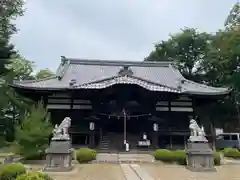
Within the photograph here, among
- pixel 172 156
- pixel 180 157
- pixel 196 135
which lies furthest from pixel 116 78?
pixel 196 135

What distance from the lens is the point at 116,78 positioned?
2303cm

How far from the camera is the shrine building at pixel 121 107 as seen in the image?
76.1 feet

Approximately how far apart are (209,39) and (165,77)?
52.1ft

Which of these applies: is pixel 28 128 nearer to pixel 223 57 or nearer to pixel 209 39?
pixel 223 57

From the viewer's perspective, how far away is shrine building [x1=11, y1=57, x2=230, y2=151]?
76.1 ft

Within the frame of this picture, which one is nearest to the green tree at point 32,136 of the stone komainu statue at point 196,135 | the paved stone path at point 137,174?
the paved stone path at point 137,174

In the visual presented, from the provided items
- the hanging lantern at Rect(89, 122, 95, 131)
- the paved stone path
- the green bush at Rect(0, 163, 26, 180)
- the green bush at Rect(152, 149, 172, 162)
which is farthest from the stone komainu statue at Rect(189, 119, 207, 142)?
the hanging lantern at Rect(89, 122, 95, 131)

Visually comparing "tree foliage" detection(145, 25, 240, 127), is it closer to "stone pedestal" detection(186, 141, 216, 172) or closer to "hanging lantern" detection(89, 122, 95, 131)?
"hanging lantern" detection(89, 122, 95, 131)

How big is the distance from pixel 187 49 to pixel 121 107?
22.9 meters

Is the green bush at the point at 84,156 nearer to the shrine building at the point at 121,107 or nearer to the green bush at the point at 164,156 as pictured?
the green bush at the point at 164,156

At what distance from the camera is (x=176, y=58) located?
43281mm

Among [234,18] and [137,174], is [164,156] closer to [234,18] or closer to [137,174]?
[137,174]

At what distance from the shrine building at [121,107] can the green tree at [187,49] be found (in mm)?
16783

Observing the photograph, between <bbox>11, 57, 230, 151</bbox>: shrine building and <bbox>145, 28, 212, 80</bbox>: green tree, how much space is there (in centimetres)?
1678
